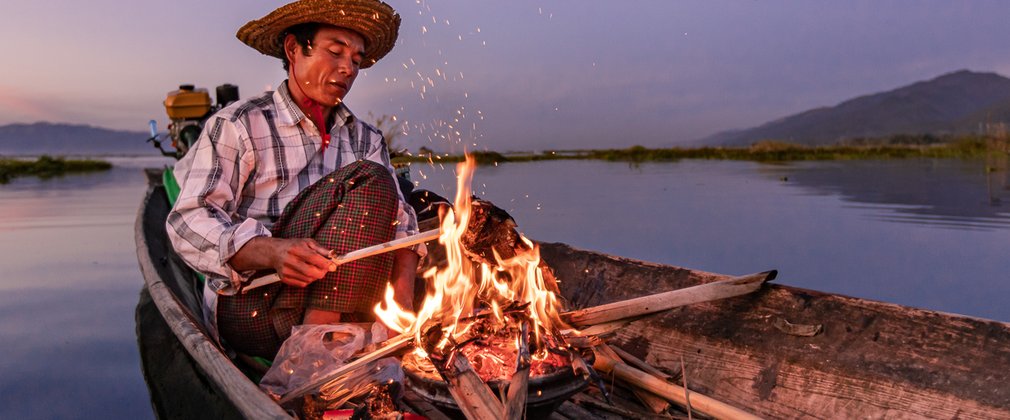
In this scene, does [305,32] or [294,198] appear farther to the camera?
[305,32]

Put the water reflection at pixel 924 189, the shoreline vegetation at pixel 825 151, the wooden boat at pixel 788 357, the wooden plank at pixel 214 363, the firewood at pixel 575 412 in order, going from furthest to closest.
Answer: the shoreline vegetation at pixel 825 151 < the water reflection at pixel 924 189 < the firewood at pixel 575 412 < the wooden boat at pixel 788 357 < the wooden plank at pixel 214 363

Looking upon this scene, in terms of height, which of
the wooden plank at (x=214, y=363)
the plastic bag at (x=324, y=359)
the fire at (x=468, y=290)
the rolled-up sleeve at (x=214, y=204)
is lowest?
the plastic bag at (x=324, y=359)

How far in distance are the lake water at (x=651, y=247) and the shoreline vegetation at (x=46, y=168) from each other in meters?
12.2

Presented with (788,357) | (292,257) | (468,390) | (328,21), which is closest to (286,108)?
(328,21)

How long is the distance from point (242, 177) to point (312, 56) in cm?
56

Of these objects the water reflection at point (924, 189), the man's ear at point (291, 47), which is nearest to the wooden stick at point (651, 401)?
the man's ear at point (291, 47)

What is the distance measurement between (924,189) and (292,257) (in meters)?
12.8

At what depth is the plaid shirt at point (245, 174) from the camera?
2.52 metres

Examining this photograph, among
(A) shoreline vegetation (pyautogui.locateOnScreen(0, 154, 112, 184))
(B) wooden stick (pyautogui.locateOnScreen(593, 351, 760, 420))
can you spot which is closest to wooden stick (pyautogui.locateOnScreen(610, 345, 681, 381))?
(B) wooden stick (pyautogui.locateOnScreen(593, 351, 760, 420))

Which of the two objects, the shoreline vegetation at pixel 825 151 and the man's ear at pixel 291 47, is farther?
the shoreline vegetation at pixel 825 151

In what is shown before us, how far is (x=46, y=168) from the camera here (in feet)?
89.9

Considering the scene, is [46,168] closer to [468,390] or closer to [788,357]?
[468,390]

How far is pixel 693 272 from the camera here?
3062mm

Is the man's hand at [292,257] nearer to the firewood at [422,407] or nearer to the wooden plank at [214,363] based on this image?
the wooden plank at [214,363]
